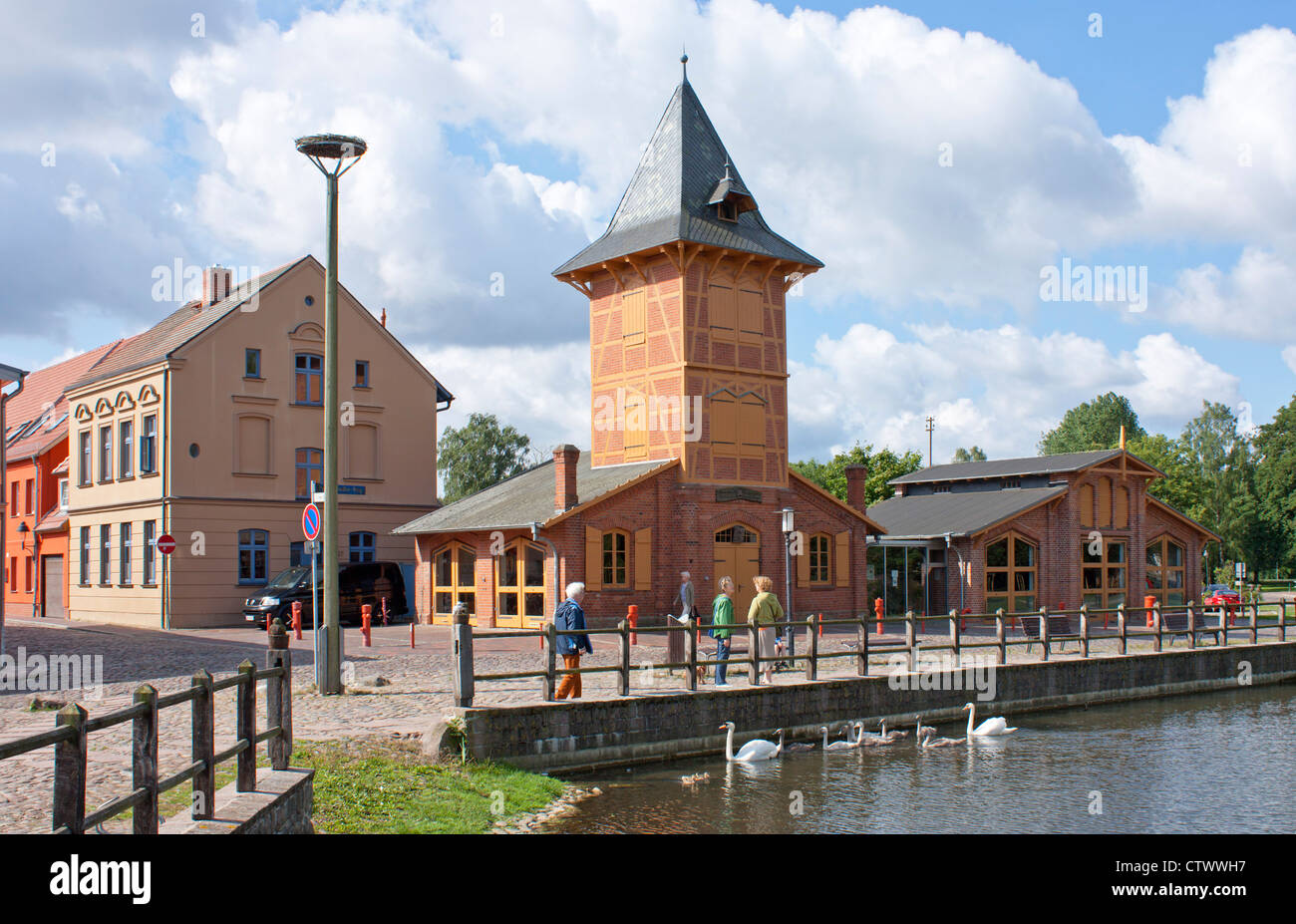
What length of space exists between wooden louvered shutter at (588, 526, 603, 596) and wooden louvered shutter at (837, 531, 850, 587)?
769 cm

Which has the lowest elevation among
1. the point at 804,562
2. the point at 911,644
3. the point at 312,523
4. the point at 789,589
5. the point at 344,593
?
the point at 911,644

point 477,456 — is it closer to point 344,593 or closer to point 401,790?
point 344,593

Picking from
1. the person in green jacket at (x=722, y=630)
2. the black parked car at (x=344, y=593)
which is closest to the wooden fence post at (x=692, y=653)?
the person in green jacket at (x=722, y=630)

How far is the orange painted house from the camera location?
39594 millimetres

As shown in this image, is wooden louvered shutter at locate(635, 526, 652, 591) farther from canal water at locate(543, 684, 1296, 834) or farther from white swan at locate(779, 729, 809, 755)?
white swan at locate(779, 729, 809, 755)

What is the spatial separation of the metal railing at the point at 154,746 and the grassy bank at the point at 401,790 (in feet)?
2.92

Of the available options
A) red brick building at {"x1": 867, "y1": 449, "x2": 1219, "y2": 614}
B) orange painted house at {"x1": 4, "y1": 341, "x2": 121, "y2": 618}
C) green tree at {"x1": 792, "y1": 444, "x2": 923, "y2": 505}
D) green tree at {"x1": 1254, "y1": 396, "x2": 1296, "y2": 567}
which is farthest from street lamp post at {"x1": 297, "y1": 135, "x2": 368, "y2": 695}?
green tree at {"x1": 1254, "y1": 396, "x2": 1296, "y2": 567}

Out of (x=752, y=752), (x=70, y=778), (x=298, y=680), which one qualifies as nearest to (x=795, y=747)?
(x=752, y=752)

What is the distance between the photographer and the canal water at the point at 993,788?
1165 centimetres

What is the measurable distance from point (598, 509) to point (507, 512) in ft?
9.87

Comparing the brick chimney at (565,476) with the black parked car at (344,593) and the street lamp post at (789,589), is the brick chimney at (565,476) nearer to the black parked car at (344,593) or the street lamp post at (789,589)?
the street lamp post at (789,589)

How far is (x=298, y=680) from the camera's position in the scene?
1727cm

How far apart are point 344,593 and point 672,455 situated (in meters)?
10.0

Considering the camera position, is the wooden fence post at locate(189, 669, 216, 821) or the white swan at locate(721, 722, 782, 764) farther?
the white swan at locate(721, 722, 782, 764)
